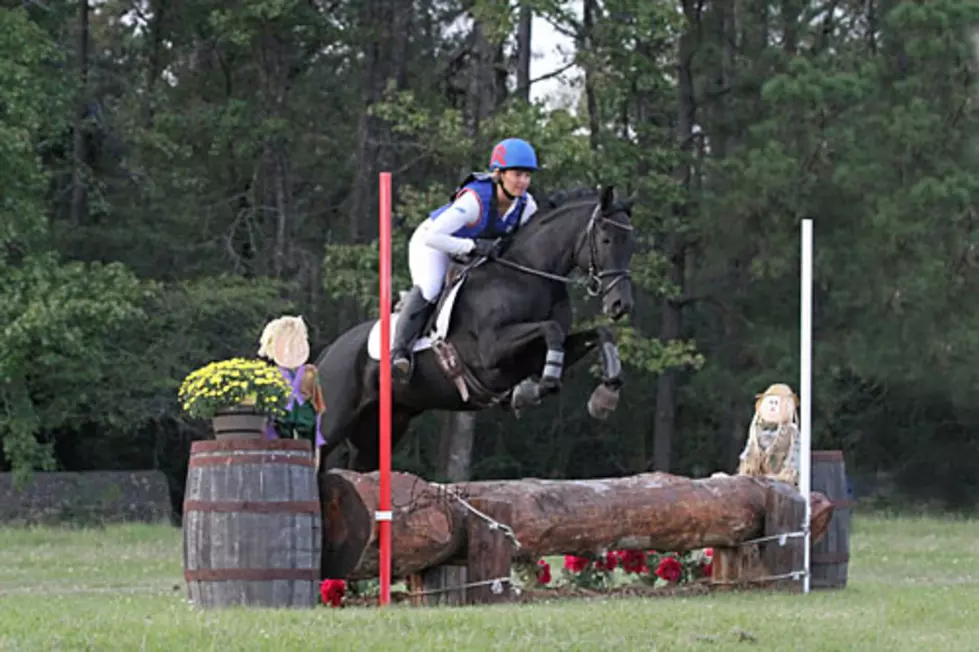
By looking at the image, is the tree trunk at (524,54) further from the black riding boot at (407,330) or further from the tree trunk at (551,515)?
the tree trunk at (551,515)

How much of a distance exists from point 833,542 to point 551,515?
102 inches

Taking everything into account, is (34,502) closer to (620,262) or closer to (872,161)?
(872,161)

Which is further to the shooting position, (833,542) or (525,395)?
(833,542)

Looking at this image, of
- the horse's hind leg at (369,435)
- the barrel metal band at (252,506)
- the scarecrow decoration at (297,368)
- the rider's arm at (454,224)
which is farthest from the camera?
the horse's hind leg at (369,435)

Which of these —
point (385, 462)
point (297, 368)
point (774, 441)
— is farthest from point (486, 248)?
point (774, 441)

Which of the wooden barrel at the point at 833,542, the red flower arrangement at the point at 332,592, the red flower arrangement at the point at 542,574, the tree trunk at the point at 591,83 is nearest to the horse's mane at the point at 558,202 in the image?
the red flower arrangement at the point at 542,574

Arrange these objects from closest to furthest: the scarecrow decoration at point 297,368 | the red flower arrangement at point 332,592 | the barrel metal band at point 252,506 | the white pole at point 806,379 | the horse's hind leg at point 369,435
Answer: the barrel metal band at point 252,506, the red flower arrangement at point 332,592, the scarecrow decoration at point 297,368, the white pole at point 806,379, the horse's hind leg at point 369,435

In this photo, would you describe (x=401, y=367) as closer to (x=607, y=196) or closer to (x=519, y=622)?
(x=607, y=196)

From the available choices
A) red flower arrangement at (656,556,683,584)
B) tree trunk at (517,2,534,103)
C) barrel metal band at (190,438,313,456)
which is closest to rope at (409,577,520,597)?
barrel metal band at (190,438,313,456)

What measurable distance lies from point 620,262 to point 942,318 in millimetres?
19827

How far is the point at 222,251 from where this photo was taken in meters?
32.9

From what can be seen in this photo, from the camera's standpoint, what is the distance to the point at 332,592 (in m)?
10.5

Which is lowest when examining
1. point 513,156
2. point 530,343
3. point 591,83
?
point 530,343

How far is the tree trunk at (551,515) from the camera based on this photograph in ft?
33.3
